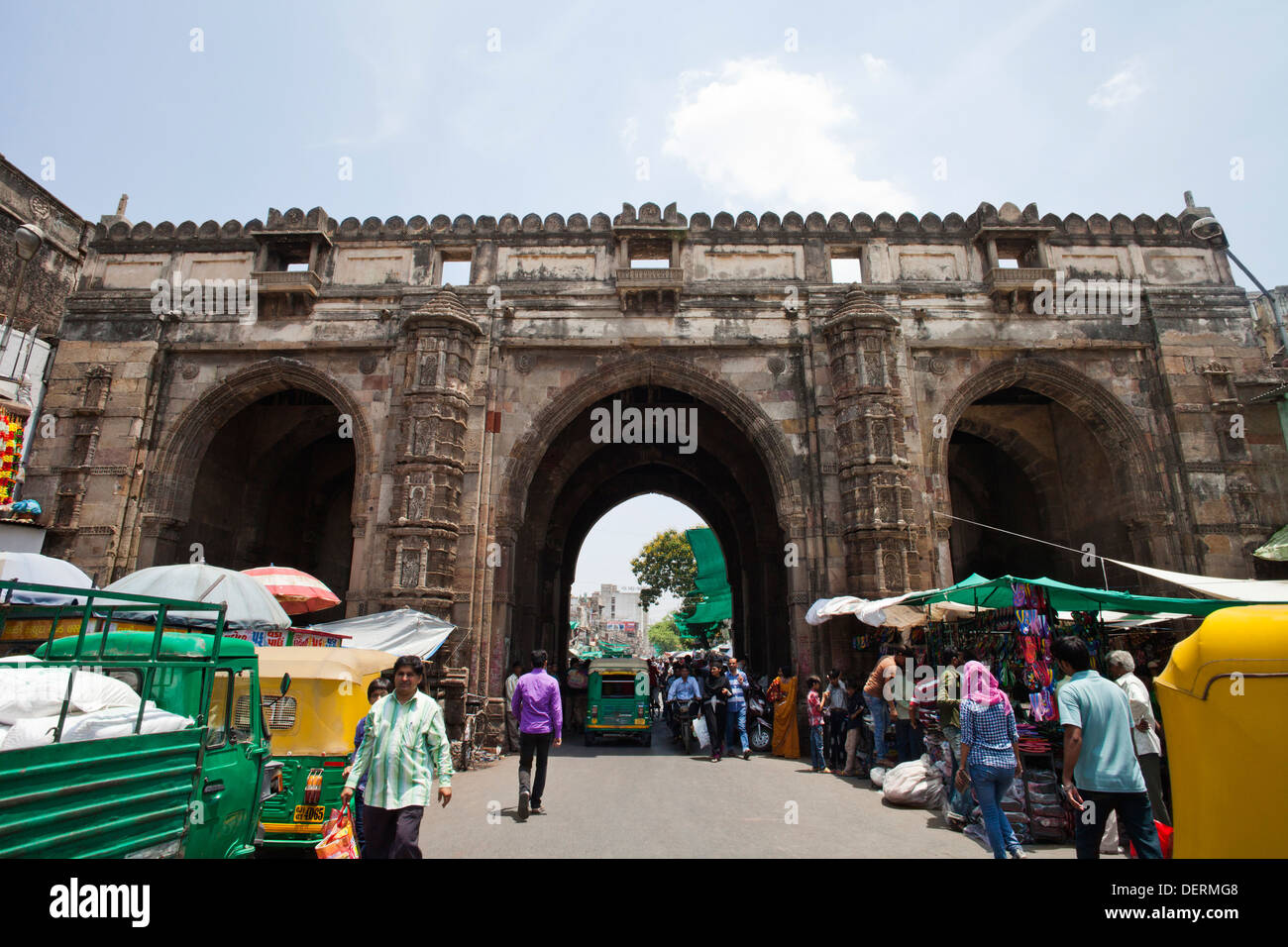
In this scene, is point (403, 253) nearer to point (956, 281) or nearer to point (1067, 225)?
point (956, 281)

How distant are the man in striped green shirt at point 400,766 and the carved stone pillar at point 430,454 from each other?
23.9 ft

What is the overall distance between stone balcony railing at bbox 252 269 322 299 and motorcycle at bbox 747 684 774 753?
11.7 meters

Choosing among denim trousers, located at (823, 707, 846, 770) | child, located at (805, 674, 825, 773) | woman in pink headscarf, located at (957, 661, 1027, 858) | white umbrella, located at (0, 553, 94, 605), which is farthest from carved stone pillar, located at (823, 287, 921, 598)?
white umbrella, located at (0, 553, 94, 605)

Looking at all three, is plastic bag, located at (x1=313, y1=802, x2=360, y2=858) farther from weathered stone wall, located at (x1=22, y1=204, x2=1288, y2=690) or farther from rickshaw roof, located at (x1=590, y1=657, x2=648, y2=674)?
rickshaw roof, located at (x1=590, y1=657, x2=648, y2=674)

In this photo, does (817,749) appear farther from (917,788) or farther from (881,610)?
(917,788)

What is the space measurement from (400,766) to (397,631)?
6569 mm

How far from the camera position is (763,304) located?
13609 mm

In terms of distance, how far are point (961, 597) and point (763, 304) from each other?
7.17 m

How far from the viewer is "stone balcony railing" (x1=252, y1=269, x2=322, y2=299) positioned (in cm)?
1341

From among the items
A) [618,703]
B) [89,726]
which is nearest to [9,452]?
[618,703]

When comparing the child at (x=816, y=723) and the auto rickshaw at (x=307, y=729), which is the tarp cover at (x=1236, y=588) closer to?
the child at (x=816, y=723)

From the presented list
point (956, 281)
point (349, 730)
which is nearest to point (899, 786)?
point (349, 730)

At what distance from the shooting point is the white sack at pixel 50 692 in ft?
11.1
